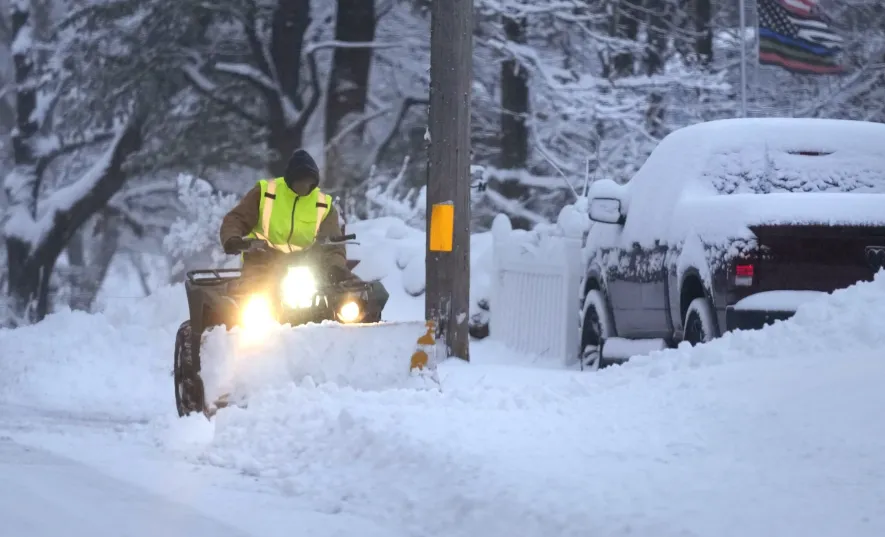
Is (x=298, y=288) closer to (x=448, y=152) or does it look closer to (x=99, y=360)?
(x=448, y=152)

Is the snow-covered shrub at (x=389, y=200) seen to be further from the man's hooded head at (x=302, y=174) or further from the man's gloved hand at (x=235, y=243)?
the man's gloved hand at (x=235, y=243)

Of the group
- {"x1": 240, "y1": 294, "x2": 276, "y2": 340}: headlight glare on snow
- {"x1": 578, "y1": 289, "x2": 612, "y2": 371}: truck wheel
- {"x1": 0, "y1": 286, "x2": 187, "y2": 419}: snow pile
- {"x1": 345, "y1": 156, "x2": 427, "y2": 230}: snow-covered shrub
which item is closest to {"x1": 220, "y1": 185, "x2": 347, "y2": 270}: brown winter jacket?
{"x1": 240, "y1": 294, "x2": 276, "y2": 340}: headlight glare on snow

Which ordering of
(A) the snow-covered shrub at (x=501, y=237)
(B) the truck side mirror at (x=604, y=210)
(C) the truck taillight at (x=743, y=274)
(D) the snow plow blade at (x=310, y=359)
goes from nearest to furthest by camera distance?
1. (D) the snow plow blade at (x=310, y=359)
2. (C) the truck taillight at (x=743, y=274)
3. (B) the truck side mirror at (x=604, y=210)
4. (A) the snow-covered shrub at (x=501, y=237)

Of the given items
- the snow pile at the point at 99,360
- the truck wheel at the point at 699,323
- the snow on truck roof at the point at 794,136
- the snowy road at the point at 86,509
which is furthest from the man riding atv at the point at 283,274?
the snow on truck roof at the point at 794,136

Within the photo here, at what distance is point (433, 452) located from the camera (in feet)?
21.2

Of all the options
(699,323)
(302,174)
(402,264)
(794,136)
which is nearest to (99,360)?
(402,264)

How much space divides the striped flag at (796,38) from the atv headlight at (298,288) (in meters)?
14.1

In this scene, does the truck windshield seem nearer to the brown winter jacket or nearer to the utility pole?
the utility pole

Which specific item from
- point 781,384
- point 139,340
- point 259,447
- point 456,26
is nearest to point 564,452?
point 781,384

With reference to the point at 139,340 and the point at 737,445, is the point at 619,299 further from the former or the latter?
the point at 139,340

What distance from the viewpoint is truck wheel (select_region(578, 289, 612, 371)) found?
38.8ft

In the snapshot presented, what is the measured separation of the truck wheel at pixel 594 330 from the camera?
11.8 meters

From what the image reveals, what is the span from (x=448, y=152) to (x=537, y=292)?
4.14 meters

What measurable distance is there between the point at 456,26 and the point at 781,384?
4457mm
